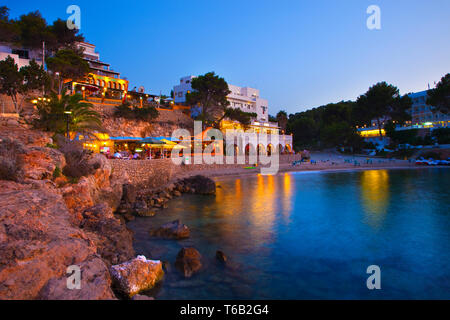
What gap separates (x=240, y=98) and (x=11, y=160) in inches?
1840

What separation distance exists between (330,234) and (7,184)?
11.7m

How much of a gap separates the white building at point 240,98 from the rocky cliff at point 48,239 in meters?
42.6

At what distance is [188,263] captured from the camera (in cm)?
723

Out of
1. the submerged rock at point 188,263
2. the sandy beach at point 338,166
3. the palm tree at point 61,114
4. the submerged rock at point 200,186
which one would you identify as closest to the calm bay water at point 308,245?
Result: the submerged rock at point 188,263

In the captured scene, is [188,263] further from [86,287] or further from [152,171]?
[152,171]

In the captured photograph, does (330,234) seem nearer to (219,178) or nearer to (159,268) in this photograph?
(159,268)

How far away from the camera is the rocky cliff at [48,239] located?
4.00m

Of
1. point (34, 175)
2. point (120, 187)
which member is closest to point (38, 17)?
point (120, 187)

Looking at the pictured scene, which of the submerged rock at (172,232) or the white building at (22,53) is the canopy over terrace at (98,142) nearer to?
the white building at (22,53)

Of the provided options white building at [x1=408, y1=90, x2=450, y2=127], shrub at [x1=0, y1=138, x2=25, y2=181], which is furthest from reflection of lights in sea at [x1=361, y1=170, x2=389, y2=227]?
white building at [x1=408, y1=90, x2=450, y2=127]

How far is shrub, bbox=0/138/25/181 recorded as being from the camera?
25.6 feet

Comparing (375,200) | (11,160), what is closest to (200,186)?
(375,200)

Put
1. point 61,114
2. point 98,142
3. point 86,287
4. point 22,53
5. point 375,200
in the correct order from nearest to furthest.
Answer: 1. point 86,287
2. point 61,114
3. point 375,200
4. point 98,142
5. point 22,53

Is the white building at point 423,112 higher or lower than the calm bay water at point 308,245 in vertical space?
higher
